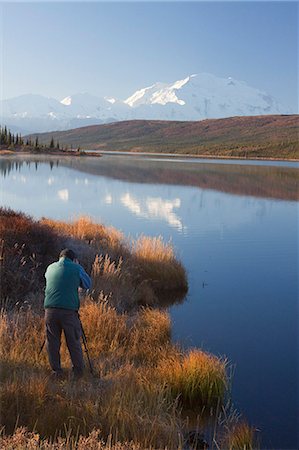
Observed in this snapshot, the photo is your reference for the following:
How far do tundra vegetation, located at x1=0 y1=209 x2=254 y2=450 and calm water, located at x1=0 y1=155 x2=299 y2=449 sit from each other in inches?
25.1

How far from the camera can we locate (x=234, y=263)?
17.8 m

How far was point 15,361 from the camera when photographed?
717cm

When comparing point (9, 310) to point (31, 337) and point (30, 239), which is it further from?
point (30, 239)

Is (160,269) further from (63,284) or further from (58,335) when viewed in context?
(63,284)

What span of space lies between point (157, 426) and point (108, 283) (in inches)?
235

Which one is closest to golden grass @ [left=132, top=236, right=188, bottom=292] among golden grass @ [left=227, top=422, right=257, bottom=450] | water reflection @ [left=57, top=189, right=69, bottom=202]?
golden grass @ [left=227, top=422, right=257, bottom=450]

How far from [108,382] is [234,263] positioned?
11.3 meters

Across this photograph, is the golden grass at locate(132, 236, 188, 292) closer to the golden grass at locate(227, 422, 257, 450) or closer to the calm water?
the calm water

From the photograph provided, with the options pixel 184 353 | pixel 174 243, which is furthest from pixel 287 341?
pixel 174 243

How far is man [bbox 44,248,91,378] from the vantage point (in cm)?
710

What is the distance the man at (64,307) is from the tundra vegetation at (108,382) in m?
0.31

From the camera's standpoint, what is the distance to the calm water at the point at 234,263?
8453mm

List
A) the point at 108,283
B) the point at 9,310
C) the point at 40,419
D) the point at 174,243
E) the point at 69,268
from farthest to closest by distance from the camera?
the point at 174,243 → the point at 108,283 → the point at 9,310 → the point at 69,268 → the point at 40,419

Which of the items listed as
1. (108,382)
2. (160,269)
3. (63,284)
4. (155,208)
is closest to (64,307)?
(63,284)
